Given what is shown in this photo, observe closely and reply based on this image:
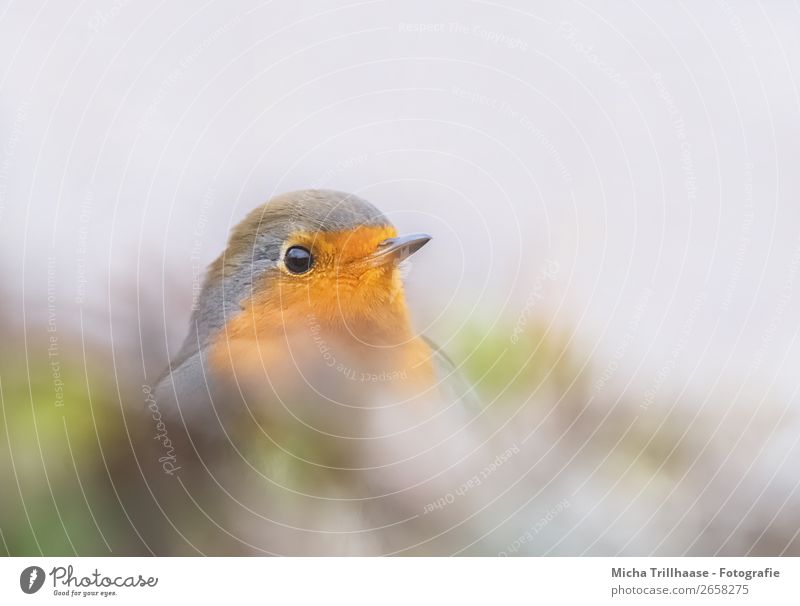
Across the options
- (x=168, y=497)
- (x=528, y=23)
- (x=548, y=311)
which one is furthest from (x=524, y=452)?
(x=528, y=23)

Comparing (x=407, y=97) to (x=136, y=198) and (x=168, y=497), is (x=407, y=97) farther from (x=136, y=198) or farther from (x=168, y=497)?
(x=168, y=497)

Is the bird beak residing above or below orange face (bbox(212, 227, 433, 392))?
above

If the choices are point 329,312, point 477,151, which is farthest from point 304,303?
point 477,151
